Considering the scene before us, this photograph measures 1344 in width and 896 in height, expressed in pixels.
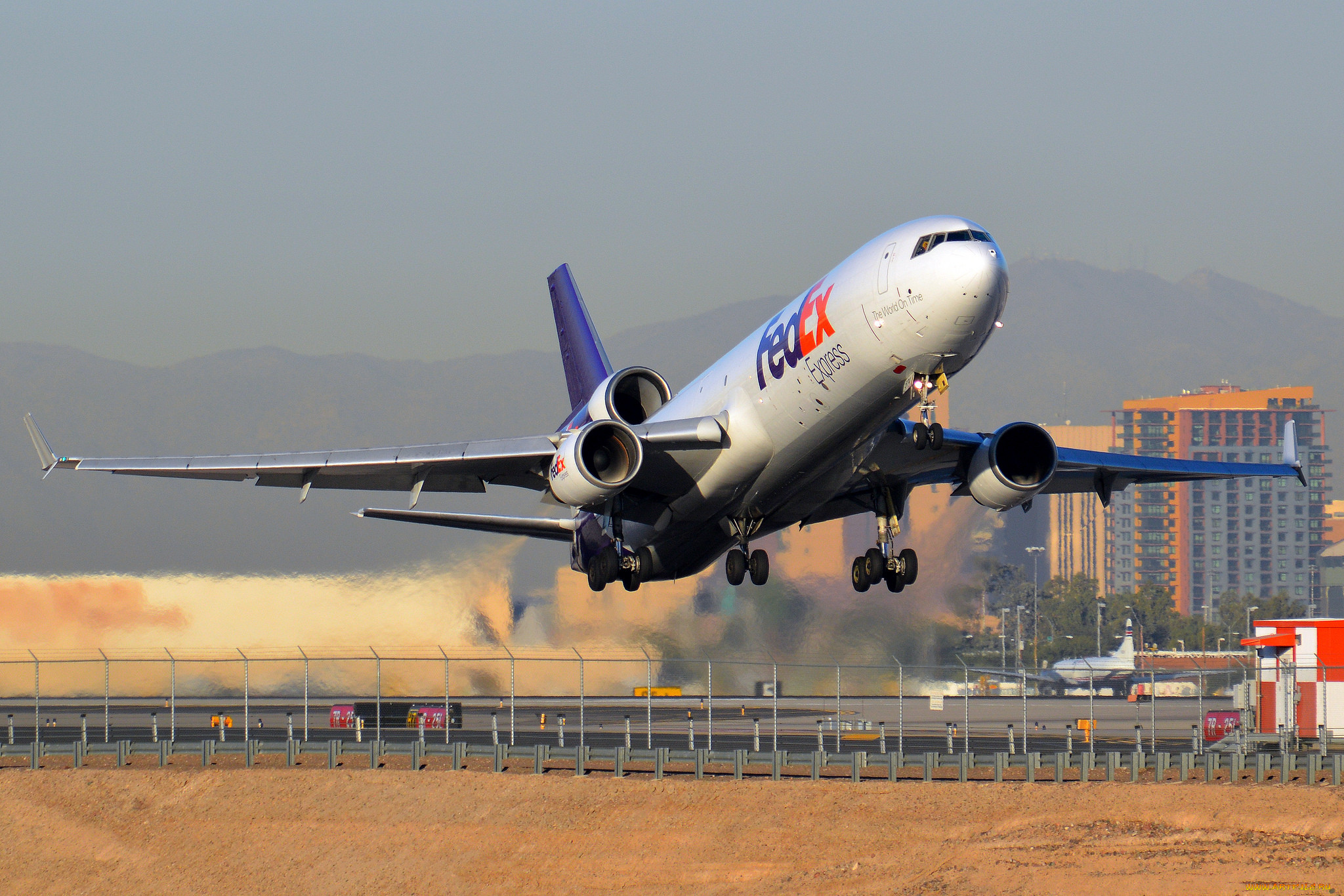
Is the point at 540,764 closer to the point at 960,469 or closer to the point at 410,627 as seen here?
the point at 410,627

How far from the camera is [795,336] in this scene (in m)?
26.3

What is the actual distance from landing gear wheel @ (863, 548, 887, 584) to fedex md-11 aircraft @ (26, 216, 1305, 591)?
0.14 feet

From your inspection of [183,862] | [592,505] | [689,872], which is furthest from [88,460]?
[689,872]

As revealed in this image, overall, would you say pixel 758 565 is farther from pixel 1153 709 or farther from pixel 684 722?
pixel 684 722

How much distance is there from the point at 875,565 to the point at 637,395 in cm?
630

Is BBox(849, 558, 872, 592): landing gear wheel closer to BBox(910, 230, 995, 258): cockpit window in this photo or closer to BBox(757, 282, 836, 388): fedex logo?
BBox(757, 282, 836, 388): fedex logo

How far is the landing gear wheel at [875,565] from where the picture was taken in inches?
1209

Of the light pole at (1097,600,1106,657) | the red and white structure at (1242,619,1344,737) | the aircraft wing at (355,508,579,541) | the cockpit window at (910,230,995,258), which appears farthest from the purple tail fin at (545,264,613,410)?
the light pole at (1097,600,1106,657)

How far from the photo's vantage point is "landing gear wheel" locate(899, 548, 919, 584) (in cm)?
3040

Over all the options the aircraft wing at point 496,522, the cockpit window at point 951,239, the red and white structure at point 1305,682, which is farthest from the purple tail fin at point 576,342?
the red and white structure at point 1305,682

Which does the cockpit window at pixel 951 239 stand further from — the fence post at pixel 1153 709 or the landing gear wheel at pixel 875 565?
the fence post at pixel 1153 709

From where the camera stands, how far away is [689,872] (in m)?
38.7

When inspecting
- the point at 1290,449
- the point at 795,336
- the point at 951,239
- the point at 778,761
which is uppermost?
the point at 951,239

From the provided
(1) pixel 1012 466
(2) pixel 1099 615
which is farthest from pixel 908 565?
(2) pixel 1099 615
